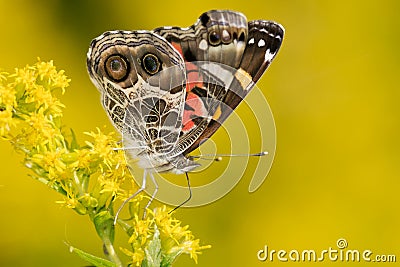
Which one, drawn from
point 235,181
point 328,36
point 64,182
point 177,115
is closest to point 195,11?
point 328,36

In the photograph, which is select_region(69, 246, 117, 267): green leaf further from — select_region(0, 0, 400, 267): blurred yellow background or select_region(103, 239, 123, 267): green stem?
select_region(0, 0, 400, 267): blurred yellow background

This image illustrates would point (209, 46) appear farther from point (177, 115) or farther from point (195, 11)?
point (195, 11)

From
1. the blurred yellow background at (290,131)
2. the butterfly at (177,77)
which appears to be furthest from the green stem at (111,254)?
the blurred yellow background at (290,131)

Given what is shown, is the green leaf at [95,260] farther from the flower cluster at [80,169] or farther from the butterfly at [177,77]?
the butterfly at [177,77]

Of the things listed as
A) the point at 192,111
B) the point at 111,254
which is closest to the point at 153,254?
the point at 111,254

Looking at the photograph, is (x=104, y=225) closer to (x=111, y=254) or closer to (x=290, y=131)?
(x=111, y=254)

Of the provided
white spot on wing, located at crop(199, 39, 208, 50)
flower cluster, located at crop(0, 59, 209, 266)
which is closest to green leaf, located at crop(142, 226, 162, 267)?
flower cluster, located at crop(0, 59, 209, 266)
